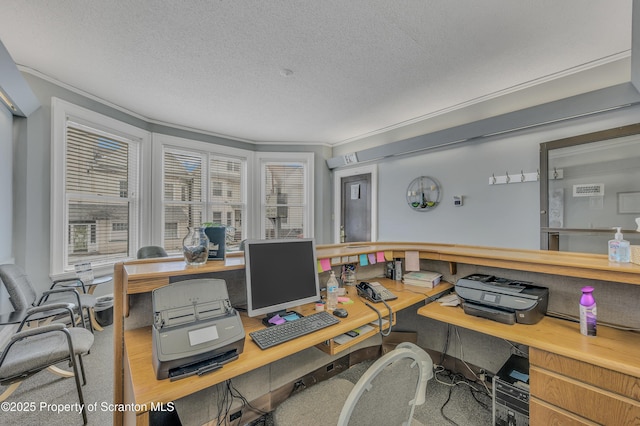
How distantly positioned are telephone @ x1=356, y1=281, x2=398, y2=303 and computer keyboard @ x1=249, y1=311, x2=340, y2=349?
0.40 meters

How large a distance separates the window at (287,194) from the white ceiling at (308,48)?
1673mm

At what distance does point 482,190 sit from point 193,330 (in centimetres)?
333

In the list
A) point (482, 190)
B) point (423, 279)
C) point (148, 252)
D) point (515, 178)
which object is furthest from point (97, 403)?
point (515, 178)

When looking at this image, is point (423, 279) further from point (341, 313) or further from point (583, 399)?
point (583, 399)

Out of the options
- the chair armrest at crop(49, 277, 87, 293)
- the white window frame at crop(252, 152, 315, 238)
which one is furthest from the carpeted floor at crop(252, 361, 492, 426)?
the white window frame at crop(252, 152, 315, 238)

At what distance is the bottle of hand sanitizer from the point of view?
1385mm

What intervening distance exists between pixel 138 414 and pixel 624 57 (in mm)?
4094

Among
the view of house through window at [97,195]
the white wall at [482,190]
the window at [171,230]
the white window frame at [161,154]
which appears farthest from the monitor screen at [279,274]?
the window at [171,230]

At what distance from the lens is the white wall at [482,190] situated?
2732 mm

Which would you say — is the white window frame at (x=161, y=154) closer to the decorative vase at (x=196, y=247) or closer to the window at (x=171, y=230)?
the window at (x=171, y=230)

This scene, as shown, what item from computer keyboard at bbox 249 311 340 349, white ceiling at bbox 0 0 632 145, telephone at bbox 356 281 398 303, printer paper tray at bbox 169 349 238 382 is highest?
white ceiling at bbox 0 0 632 145

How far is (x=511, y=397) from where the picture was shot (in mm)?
1511

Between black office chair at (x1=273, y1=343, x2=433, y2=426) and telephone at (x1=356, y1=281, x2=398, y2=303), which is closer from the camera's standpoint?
black office chair at (x1=273, y1=343, x2=433, y2=426)

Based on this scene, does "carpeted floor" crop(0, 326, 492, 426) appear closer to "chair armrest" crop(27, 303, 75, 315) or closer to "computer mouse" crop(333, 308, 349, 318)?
"chair armrest" crop(27, 303, 75, 315)
